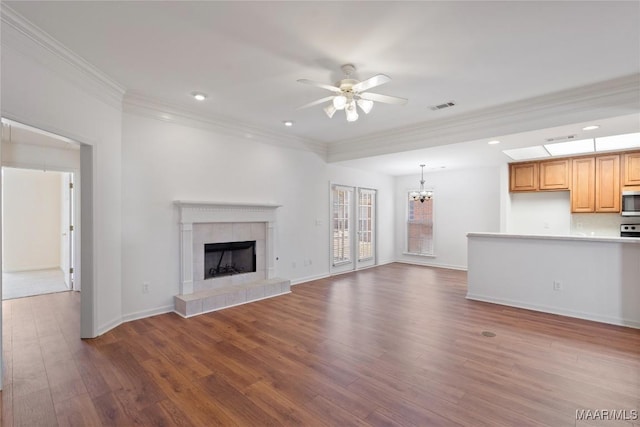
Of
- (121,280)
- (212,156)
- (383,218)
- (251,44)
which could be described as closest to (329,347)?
(121,280)

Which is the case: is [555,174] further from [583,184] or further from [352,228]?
[352,228]

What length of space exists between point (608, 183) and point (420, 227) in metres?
3.93

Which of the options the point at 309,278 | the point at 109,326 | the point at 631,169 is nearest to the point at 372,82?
the point at 109,326

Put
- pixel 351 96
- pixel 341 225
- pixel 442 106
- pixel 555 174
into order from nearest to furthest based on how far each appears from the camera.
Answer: pixel 351 96 < pixel 442 106 < pixel 555 174 < pixel 341 225

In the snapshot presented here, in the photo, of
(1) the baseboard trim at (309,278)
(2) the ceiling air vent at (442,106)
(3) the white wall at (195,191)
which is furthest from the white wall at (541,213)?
(3) the white wall at (195,191)

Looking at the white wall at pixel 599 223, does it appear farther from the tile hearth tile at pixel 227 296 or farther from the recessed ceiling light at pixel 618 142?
the tile hearth tile at pixel 227 296

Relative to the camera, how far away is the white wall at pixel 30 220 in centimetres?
698

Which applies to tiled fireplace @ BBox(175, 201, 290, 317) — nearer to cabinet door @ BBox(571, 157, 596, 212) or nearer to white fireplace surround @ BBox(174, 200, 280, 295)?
white fireplace surround @ BBox(174, 200, 280, 295)

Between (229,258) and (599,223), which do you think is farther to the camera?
(599,223)

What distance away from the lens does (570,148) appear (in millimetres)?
5344

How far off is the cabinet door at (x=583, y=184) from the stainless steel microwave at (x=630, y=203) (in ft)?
1.36

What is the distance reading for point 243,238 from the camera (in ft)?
17.0

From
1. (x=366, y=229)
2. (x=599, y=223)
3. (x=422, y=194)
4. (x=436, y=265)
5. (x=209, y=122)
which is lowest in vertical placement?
(x=436, y=265)

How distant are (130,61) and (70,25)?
59 cm
